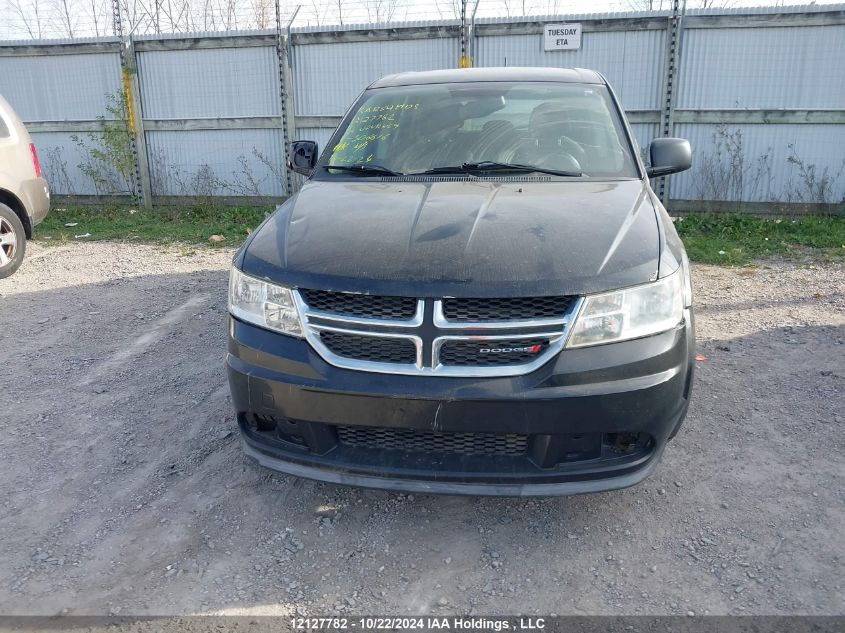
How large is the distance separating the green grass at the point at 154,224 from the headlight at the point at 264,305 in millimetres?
5547

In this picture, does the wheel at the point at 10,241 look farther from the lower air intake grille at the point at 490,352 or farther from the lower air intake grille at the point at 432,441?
the lower air intake grille at the point at 490,352

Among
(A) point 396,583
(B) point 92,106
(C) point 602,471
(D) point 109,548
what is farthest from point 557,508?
(B) point 92,106

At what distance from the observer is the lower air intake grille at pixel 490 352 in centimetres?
244

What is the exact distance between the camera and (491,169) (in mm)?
3613

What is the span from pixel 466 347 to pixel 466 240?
48 cm

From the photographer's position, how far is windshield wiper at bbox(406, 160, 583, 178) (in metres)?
3.55

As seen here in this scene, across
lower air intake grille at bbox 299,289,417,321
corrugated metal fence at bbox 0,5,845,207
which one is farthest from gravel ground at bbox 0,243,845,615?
corrugated metal fence at bbox 0,5,845,207

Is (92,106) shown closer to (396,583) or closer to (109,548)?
(109,548)

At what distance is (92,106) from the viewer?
10.6 metres

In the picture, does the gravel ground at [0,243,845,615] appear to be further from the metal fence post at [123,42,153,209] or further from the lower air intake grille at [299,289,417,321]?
the metal fence post at [123,42,153,209]

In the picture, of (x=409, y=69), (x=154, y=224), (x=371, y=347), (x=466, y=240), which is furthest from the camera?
(x=409, y=69)

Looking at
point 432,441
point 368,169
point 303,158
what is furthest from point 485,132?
point 432,441

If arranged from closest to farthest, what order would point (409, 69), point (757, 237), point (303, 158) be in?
point (303, 158) → point (757, 237) → point (409, 69)

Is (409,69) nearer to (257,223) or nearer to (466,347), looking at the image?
(257,223)
